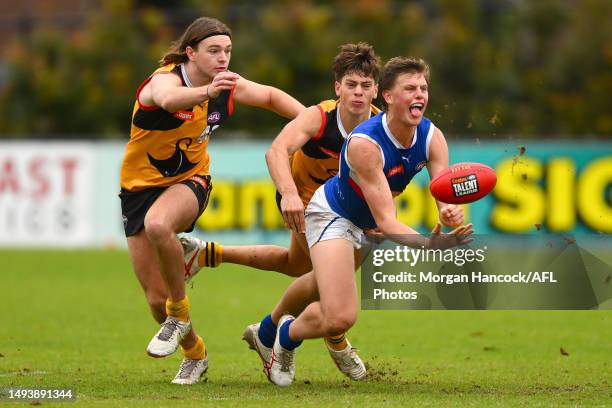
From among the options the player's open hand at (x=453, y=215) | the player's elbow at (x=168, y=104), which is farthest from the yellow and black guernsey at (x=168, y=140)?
the player's open hand at (x=453, y=215)

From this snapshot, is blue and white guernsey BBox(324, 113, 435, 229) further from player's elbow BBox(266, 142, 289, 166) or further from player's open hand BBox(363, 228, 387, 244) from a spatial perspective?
player's elbow BBox(266, 142, 289, 166)

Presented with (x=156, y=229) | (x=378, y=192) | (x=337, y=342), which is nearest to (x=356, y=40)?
(x=337, y=342)

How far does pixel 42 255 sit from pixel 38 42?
25.9ft

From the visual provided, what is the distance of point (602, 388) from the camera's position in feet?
25.8

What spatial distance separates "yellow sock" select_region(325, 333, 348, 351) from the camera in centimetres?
843

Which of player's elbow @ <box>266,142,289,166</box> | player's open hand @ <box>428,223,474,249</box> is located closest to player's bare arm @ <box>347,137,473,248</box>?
player's open hand @ <box>428,223,474,249</box>

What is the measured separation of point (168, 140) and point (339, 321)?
6.11ft

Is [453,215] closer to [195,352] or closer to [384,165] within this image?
[384,165]

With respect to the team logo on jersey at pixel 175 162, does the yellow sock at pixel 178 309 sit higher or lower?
lower

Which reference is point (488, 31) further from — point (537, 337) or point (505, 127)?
point (537, 337)

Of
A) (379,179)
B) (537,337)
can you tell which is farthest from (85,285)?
(379,179)

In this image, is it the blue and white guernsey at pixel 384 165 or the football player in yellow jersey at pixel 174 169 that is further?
the football player in yellow jersey at pixel 174 169

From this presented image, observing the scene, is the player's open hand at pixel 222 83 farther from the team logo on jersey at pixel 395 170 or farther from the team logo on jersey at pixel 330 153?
the team logo on jersey at pixel 330 153

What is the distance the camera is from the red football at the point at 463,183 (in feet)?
24.1
